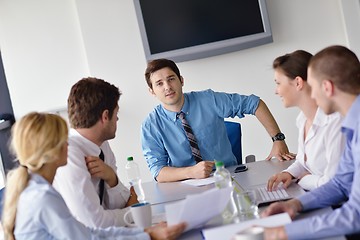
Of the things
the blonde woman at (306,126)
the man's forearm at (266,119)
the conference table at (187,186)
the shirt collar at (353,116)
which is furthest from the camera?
the man's forearm at (266,119)

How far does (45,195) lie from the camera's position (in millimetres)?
1888

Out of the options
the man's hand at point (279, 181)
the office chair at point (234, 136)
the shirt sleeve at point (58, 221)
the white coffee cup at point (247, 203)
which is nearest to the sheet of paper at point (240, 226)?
the white coffee cup at point (247, 203)

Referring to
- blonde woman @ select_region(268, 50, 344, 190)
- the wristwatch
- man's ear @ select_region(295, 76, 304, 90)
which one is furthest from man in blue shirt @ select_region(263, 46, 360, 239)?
the wristwatch

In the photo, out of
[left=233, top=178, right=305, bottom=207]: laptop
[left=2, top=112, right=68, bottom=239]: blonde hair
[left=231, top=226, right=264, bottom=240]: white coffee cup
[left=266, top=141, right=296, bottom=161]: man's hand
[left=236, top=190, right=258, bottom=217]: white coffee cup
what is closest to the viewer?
[left=231, top=226, right=264, bottom=240]: white coffee cup

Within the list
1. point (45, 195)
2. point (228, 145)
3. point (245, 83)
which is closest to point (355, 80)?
point (45, 195)

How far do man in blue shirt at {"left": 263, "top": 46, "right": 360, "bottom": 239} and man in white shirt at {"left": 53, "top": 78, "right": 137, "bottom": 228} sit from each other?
0.74 metres

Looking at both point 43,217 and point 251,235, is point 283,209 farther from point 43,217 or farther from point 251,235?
point 43,217

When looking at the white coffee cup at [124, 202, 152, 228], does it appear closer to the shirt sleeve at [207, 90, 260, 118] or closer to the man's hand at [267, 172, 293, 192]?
the man's hand at [267, 172, 293, 192]

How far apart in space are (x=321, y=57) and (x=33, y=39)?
3518mm

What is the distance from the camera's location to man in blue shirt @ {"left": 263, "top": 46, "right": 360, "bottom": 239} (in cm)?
173

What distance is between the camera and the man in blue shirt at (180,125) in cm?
346

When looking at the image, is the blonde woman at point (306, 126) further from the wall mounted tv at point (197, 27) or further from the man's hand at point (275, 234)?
the wall mounted tv at point (197, 27)

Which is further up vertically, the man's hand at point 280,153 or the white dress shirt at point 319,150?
the white dress shirt at point 319,150

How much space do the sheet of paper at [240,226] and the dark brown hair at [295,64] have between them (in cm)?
80
